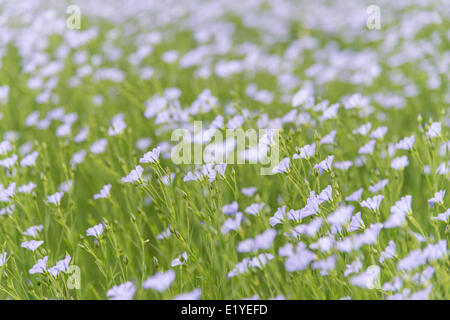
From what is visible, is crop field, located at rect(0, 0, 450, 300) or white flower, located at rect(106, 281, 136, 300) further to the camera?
crop field, located at rect(0, 0, 450, 300)

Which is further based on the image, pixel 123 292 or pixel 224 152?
pixel 224 152

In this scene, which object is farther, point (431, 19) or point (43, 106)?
point (431, 19)

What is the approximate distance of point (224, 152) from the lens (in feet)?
6.10

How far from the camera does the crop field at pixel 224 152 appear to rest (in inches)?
57.0

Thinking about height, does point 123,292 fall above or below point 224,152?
below

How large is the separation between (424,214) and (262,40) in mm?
3198

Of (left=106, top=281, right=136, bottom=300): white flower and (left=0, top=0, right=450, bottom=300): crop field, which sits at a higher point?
(left=0, top=0, right=450, bottom=300): crop field

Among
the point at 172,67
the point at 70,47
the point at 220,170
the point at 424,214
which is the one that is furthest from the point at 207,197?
the point at 70,47

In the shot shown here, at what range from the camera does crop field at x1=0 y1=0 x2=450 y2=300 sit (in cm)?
145

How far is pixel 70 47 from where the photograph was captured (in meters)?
3.70

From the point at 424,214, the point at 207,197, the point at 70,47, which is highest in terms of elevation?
the point at 70,47

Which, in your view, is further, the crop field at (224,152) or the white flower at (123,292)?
the crop field at (224,152)

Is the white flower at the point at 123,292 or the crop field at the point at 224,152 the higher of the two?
the crop field at the point at 224,152

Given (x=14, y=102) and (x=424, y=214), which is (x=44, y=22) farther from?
(x=424, y=214)
